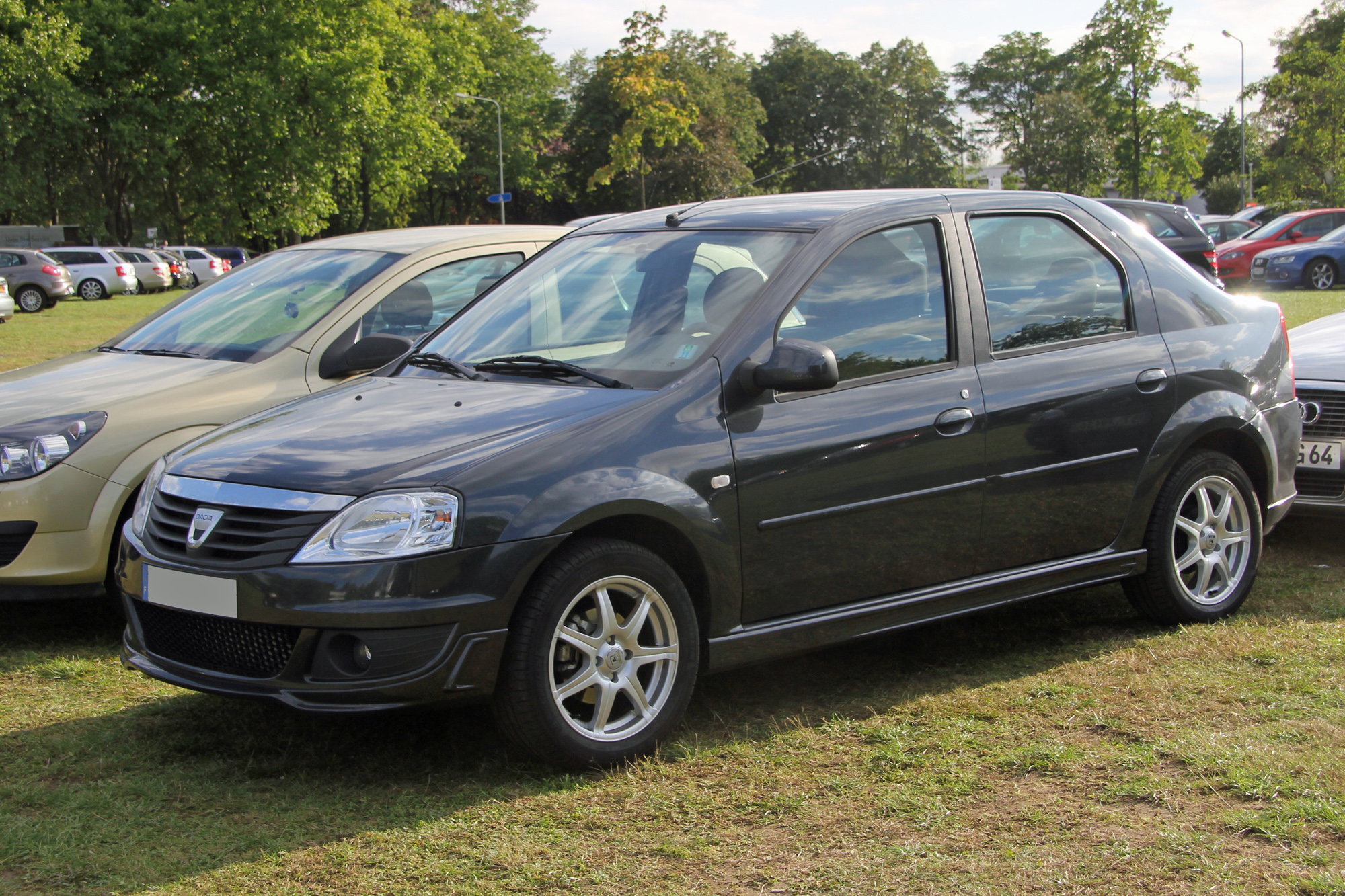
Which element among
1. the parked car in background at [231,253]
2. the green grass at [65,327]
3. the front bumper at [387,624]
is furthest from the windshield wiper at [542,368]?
the parked car in background at [231,253]

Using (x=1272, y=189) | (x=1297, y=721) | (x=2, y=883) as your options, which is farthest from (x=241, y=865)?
(x=1272, y=189)

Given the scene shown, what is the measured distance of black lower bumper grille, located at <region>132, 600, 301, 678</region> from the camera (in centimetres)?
372

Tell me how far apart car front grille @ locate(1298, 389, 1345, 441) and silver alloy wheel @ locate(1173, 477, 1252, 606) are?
1.31m

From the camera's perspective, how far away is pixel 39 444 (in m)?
5.34

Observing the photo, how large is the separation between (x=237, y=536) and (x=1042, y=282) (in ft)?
9.79

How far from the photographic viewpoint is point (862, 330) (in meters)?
4.47

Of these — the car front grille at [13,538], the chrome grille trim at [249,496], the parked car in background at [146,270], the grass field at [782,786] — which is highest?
the parked car in background at [146,270]

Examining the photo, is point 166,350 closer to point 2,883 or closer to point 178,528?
point 178,528

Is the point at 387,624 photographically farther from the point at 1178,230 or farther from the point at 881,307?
the point at 1178,230

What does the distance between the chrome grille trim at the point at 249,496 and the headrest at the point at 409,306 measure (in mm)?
2238

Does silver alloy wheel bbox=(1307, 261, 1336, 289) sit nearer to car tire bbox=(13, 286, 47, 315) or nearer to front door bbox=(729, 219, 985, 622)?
front door bbox=(729, 219, 985, 622)

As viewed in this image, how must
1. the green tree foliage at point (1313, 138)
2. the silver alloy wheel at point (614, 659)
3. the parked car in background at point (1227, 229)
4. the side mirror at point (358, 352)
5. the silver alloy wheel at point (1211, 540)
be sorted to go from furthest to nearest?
the green tree foliage at point (1313, 138), the parked car in background at point (1227, 229), the side mirror at point (358, 352), the silver alloy wheel at point (1211, 540), the silver alloy wheel at point (614, 659)

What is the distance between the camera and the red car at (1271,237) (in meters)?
28.0

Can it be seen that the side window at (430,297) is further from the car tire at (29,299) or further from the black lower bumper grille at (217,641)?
the car tire at (29,299)
